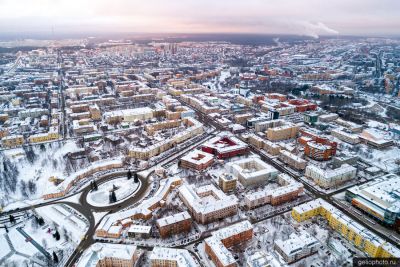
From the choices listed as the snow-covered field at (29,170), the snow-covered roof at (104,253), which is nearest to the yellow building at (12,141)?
the snow-covered field at (29,170)

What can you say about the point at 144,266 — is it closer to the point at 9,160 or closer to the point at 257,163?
the point at 257,163

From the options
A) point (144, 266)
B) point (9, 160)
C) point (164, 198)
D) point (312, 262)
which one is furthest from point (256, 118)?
point (9, 160)

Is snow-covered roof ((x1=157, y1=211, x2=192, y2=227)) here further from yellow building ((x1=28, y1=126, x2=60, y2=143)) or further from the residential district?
yellow building ((x1=28, y1=126, x2=60, y2=143))

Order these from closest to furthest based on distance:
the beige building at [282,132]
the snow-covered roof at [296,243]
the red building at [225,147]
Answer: the snow-covered roof at [296,243]
the red building at [225,147]
the beige building at [282,132]

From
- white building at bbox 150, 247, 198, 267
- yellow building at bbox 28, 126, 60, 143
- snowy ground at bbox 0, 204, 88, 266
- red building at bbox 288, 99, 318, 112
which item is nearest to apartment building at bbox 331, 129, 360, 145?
red building at bbox 288, 99, 318, 112

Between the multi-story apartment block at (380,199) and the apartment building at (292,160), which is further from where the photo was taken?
the apartment building at (292,160)

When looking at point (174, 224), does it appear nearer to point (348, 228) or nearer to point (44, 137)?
point (348, 228)

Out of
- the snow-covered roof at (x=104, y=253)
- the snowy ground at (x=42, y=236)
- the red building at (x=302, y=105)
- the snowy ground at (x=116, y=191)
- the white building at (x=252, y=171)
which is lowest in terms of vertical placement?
the snowy ground at (x=42, y=236)

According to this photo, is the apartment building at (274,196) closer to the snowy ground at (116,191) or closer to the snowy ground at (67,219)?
the snowy ground at (116,191)
